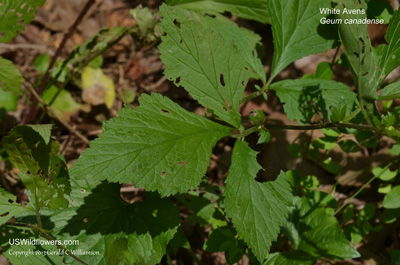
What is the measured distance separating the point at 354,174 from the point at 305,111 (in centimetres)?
109

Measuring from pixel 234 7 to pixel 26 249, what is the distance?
1.96 metres

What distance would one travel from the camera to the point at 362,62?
157 cm

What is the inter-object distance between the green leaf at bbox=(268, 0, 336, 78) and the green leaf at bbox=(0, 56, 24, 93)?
1545 millimetres

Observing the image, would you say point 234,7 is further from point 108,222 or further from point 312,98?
point 108,222

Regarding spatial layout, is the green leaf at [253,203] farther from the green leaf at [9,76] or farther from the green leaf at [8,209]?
the green leaf at [9,76]

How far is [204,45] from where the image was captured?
1845mm

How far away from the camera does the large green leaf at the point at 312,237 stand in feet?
6.67

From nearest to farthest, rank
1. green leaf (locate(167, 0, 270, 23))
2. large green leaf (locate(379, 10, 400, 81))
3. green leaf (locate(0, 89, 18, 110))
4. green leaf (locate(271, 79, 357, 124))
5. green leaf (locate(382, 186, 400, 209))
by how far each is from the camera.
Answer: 1. large green leaf (locate(379, 10, 400, 81))
2. green leaf (locate(271, 79, 357, 124))
3. green leaf (locate(382, 186, 400, 209))
4. green leaf (locate(167, 0, 270, 23))
5. green leaf (locate(0, 89, 18, 110))

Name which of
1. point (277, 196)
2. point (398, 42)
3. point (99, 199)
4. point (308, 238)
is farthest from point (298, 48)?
point (99, 199)

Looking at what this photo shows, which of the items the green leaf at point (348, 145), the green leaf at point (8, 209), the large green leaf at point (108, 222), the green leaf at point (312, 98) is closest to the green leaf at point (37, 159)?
the green leaf at point (8, 209)

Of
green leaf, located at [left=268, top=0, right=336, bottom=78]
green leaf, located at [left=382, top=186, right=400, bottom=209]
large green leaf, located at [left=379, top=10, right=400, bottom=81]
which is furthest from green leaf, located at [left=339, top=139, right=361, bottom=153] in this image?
large green leaf, located at [left=379, top=10, right=400, bottom=81]

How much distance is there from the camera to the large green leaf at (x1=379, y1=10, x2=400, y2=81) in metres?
1.74

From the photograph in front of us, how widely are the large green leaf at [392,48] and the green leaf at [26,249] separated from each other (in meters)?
1.79

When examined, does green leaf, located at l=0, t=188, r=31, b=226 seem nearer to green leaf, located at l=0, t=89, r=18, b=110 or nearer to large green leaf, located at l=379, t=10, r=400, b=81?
green leaf, located at l=0, t=89, r=18, b=110
